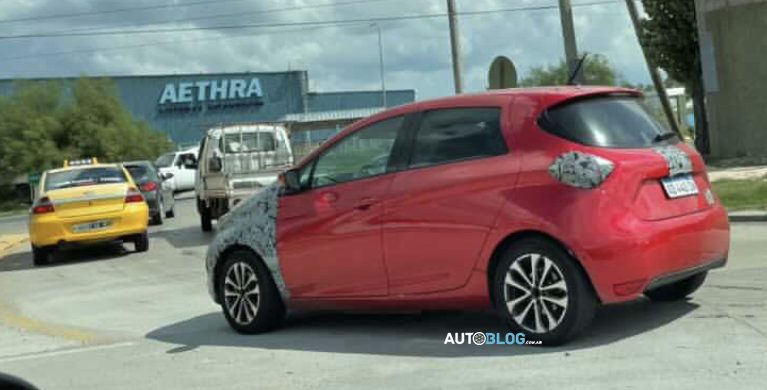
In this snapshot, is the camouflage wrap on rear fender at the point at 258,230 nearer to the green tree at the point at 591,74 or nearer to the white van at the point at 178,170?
the white van at the point at 178,170

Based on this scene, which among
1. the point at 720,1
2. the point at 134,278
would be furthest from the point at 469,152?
the point at 720,1

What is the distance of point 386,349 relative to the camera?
22.7 ft

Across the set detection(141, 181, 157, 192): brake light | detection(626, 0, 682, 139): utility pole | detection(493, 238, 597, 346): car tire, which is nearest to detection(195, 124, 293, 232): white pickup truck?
detection(141, 181, 157, 192): brake light

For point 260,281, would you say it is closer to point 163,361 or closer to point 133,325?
point 163,361

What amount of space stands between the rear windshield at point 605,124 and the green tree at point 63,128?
144ft

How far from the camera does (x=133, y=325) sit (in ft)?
29.9

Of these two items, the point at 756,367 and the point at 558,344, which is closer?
the point at 756,367

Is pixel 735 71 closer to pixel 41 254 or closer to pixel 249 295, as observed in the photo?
pixel 41 254

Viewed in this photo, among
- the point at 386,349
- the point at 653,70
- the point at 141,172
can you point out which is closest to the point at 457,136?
the point at 386,349

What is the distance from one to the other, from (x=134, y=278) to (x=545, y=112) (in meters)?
7.89

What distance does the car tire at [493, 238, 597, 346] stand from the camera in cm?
616

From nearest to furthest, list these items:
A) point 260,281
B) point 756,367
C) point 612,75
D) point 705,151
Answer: point 756,367
point 260,281
point 705,151
point 612,75

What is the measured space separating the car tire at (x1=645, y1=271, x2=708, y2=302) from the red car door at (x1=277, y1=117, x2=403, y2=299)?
2211mm

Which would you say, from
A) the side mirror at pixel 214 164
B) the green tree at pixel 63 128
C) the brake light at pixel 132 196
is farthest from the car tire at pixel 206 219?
the green tree at pixel 63 128
